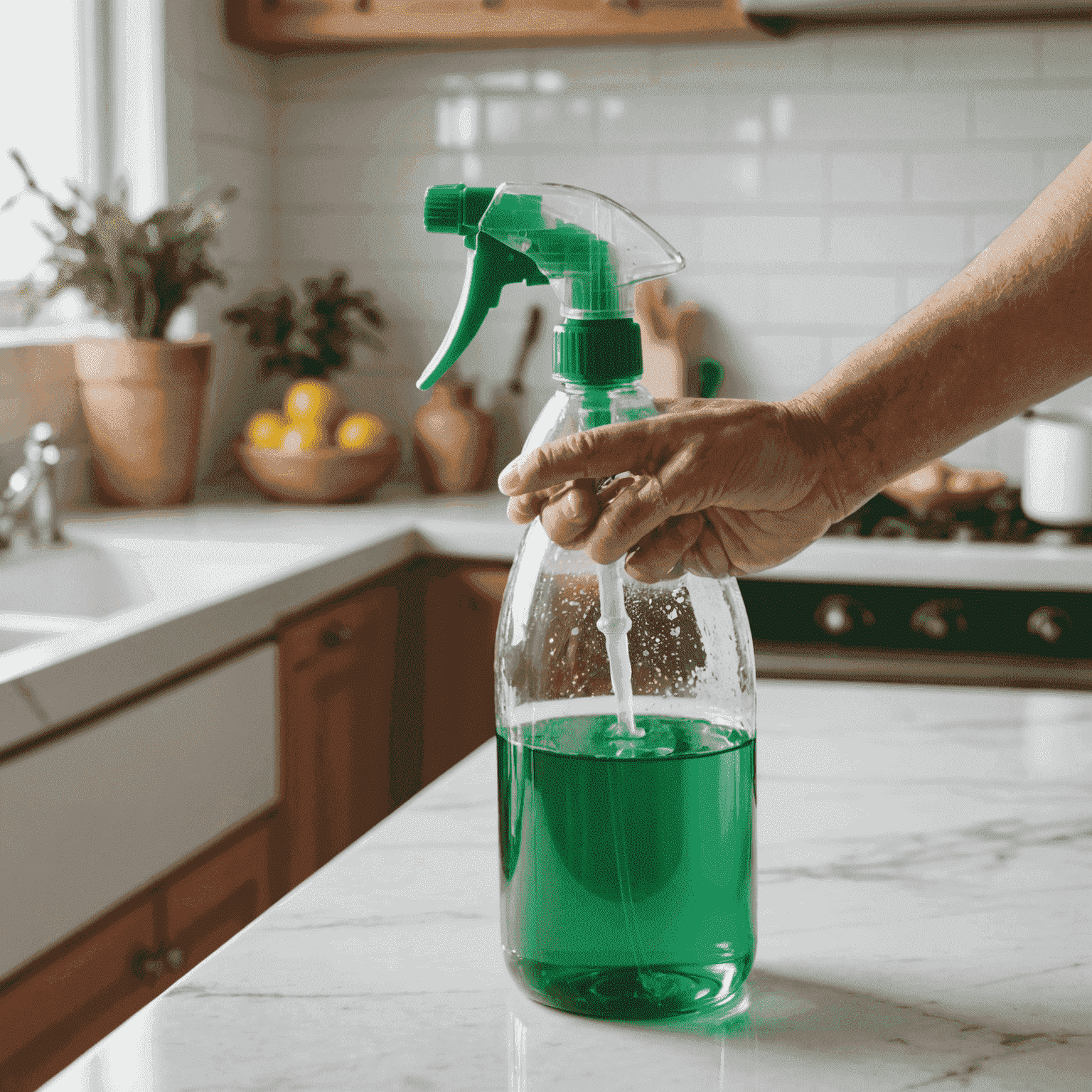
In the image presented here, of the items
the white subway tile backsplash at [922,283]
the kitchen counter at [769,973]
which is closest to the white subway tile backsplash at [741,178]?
the white subway tile backsplash at [922,283]

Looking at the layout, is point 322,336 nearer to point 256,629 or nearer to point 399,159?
point 399,159

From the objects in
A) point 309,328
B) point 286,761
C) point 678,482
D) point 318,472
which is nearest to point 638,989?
point 678,482

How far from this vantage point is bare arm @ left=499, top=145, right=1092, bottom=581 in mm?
635

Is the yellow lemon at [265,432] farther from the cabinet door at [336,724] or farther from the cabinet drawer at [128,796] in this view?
the cabinet drawer at [128,796]

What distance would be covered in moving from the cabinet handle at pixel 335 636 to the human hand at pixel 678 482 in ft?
4.46

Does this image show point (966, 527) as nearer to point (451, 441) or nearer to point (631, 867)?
point (451, 441)

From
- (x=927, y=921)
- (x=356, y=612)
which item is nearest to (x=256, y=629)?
(x=356, y=612)

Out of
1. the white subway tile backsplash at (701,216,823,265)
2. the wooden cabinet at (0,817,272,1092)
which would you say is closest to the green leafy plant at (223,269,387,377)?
the white subway tile backsplash at (701,216,823,265)

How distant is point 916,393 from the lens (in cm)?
67

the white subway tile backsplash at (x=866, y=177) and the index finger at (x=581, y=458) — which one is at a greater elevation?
the white subway tile backsplash at (x=866, y=177)

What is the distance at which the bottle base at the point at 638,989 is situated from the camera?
0.58m

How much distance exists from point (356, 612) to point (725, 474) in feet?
5.03

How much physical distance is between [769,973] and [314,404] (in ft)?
6.68

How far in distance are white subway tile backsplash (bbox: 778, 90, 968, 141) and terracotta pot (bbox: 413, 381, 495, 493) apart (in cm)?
81
